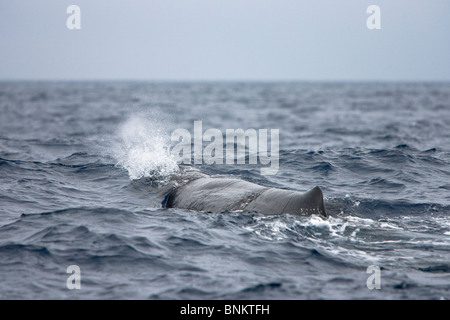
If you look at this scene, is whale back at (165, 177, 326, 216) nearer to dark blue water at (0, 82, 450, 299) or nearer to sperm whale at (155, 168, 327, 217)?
sperm whale at (155, 168, 327, 217)

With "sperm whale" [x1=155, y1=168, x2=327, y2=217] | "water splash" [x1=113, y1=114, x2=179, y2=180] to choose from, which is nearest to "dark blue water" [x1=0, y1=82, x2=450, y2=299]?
"water splash" [x1=113, y1=114, x2=179, y2=180]

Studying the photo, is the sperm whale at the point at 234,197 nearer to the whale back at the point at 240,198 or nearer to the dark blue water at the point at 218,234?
the whale back at the point at 240,198

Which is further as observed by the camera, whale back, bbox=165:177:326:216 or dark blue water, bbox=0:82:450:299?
whale back, bbox=165:177:326:216

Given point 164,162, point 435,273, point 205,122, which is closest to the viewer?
point 435,273

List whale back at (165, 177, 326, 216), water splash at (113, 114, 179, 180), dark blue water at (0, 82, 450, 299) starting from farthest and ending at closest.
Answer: water splash at (113, 114, 179, 180)
whale back at (165, 177, 326, 216)
dark blue water at (0, 82, 450, 299)

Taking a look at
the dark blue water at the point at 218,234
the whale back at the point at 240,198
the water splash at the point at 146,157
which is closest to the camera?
the dark blue water at the point at 218,234

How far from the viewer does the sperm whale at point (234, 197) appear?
10445 mm

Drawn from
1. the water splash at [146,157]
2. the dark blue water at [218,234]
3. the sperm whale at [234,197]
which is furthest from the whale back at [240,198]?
the water splash at [146,157]

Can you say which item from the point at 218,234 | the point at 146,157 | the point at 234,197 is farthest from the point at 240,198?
the point at 146,157

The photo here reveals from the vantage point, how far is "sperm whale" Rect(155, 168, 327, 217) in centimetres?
1045

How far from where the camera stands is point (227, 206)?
11.6 meters
